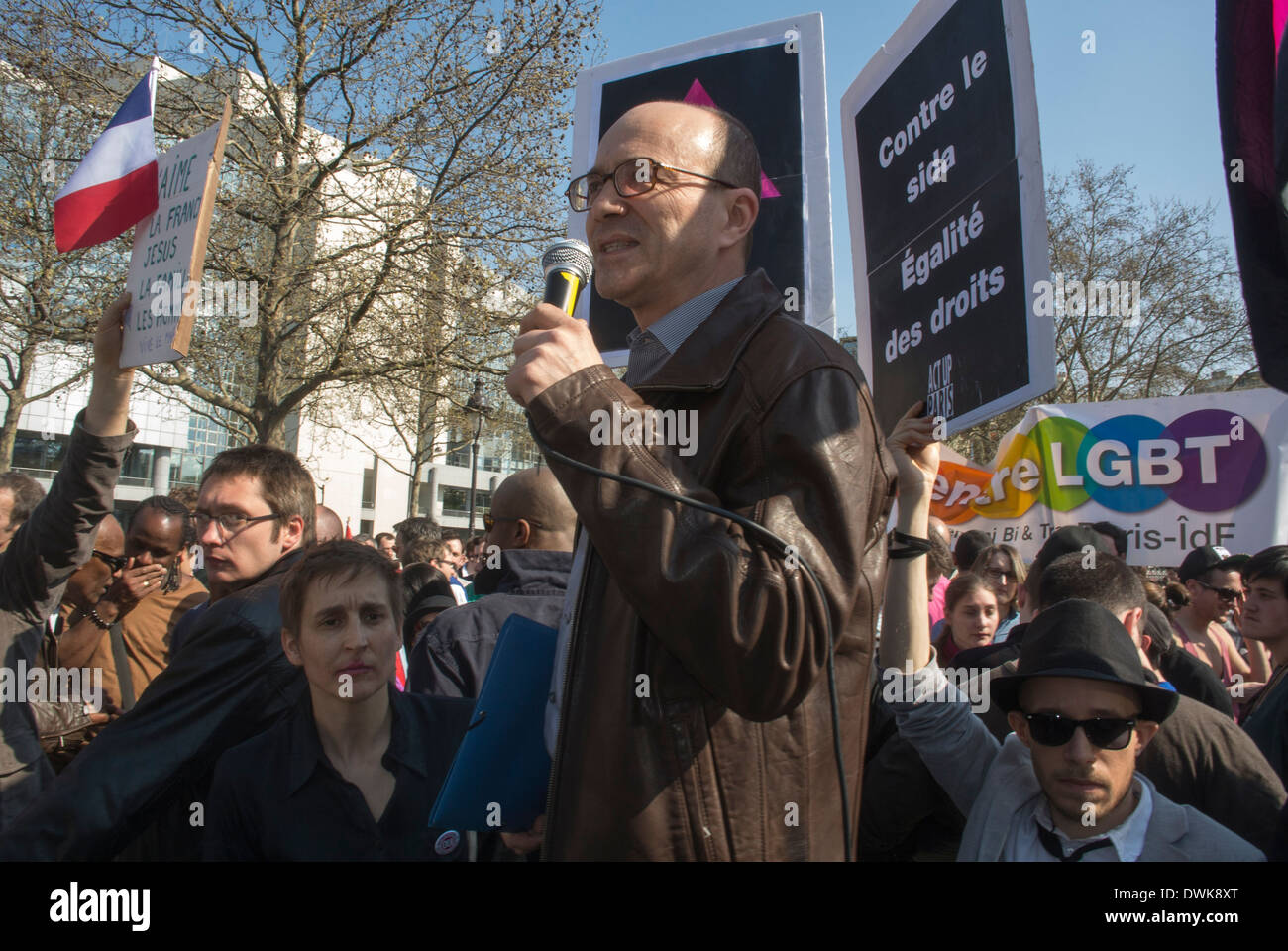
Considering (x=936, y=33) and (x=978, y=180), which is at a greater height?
(x=936, y=33)

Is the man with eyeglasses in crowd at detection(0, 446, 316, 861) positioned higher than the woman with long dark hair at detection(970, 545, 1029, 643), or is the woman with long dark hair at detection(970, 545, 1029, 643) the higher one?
the woman with long dark hair at detection(970, 545, 1029, 643)

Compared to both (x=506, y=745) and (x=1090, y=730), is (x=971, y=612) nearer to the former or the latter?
(x=1090, y=730)

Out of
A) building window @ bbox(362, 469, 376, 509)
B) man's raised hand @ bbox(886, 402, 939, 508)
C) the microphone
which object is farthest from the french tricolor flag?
building window @ bbox(362, 469, 376, 509)

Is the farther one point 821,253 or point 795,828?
point 821,253

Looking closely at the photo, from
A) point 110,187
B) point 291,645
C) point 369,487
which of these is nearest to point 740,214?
point 291,645

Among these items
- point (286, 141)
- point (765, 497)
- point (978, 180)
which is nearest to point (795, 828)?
point (765, 497)

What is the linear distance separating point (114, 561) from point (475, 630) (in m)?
1.88

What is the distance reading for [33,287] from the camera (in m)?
13.1

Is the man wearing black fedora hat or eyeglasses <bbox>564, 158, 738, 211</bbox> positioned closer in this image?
eyeglasses <bbox>564, 158, 738, 211</bbox>

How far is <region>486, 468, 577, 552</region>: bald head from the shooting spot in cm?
333

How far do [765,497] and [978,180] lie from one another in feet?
4.99

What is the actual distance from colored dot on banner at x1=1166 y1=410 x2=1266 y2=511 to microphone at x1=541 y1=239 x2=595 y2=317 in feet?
21.0

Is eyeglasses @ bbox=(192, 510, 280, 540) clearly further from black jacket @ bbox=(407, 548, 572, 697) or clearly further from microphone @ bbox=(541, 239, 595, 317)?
microphone @ bbox=(541, 239, 595, 317)
